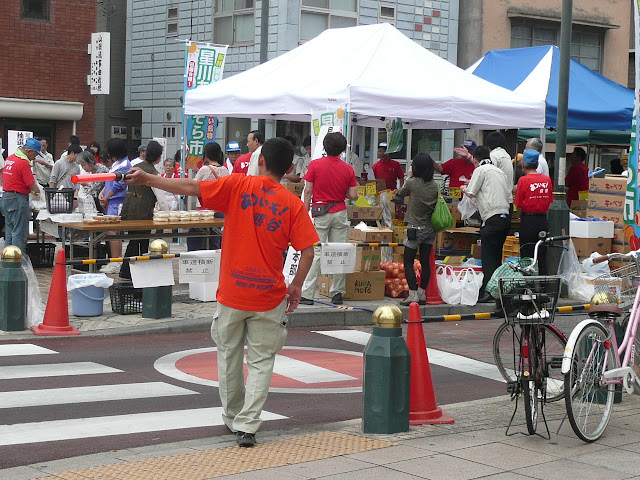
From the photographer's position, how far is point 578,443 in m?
6.70

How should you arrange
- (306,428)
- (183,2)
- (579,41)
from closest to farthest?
(306,428)
(183,2)
(579,41)

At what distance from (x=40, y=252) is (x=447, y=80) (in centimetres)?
718

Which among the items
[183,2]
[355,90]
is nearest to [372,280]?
[355,90]

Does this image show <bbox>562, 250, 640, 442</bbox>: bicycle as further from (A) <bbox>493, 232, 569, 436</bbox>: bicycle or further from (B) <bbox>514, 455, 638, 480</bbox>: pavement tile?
(B) <bbox>514, 455, 638, 480</bbox>: pavement tile

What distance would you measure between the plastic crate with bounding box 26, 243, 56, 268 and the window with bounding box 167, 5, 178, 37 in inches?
542

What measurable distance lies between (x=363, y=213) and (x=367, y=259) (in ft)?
4.64

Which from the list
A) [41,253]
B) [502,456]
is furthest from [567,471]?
[41,253]

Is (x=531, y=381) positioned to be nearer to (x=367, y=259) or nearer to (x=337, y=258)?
(x=337, y=258)

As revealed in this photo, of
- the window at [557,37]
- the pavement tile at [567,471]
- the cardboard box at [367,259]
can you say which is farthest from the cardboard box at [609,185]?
the window at [557,37]

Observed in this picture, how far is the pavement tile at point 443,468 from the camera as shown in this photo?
18.9 ft

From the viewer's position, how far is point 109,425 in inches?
276

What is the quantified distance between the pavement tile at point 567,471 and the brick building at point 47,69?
2090 cm

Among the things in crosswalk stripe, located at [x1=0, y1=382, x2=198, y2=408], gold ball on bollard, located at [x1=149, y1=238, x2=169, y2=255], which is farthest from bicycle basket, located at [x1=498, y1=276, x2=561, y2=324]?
gold ball on bollard, located at [x1=149, y1=238, x2=169, y2=255]

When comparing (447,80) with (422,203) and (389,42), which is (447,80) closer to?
(389,42)
